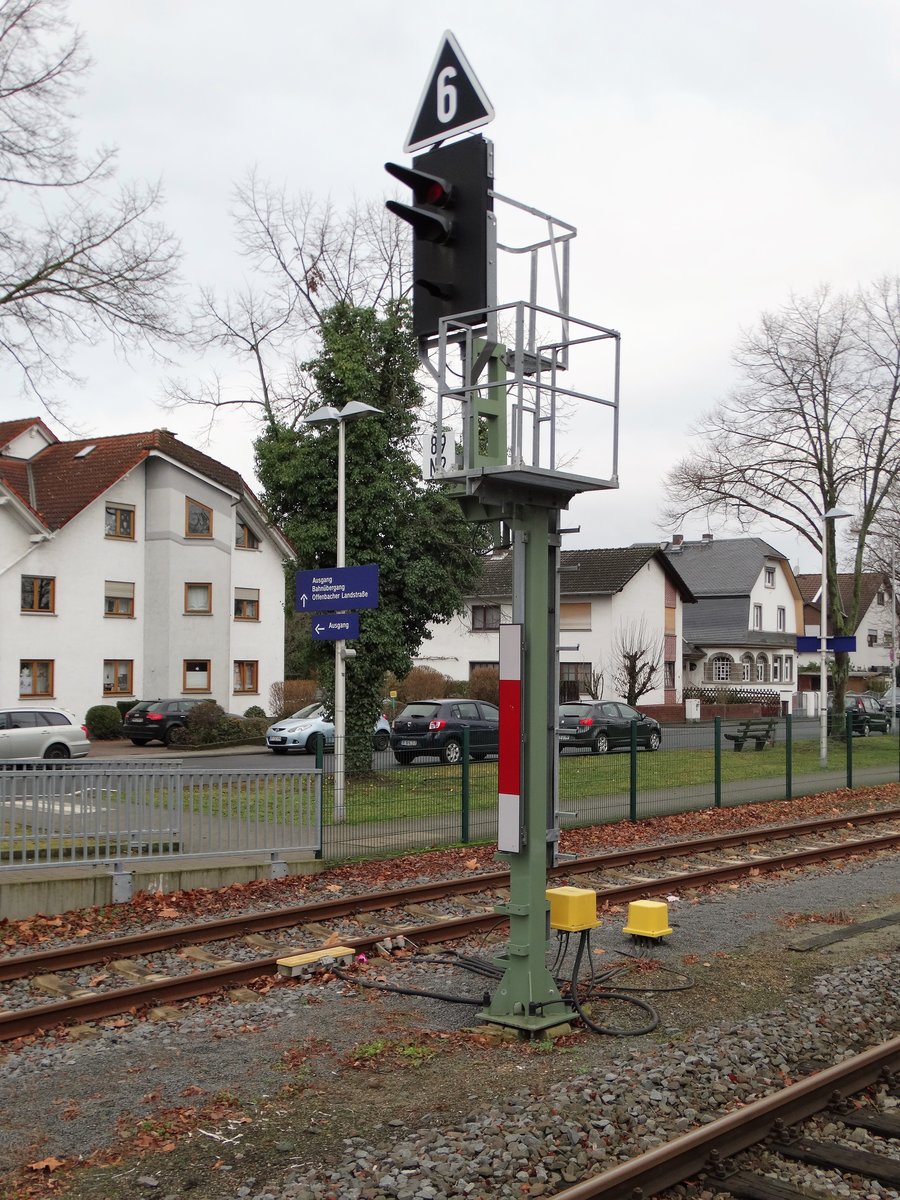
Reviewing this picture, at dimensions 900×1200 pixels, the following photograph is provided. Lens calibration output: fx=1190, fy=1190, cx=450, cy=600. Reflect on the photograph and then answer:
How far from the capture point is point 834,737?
2662 cm

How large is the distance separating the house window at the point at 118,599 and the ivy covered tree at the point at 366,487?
1837cm

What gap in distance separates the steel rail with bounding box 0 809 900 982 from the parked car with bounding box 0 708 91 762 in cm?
1788


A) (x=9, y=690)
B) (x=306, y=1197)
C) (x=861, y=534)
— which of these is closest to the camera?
(x=306, y=1197)

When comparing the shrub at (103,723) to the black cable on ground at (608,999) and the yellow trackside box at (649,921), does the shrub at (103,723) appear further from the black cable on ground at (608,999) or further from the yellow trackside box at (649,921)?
the black cable on ground at (608,999)

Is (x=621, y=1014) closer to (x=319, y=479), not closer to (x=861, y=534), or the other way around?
(x=319, y=479)

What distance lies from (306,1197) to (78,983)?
457 centimetres

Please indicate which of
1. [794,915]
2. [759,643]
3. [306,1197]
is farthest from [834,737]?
[759,643]

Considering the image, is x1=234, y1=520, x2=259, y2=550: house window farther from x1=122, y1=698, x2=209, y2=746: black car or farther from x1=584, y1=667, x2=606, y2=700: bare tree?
x1=584, y1=667, x2=606, y2=700: bare tree

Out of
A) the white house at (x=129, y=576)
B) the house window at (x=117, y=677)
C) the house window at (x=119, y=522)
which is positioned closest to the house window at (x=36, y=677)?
the white house at (x=129, y=576)

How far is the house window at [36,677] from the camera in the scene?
37.5 m

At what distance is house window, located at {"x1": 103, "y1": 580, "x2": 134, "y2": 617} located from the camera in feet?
133

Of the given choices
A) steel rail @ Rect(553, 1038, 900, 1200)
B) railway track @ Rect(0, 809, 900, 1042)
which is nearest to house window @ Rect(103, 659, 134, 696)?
railway track @ Rect(0, 809, 900, 1042)

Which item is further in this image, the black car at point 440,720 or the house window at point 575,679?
the house window at point 575,679

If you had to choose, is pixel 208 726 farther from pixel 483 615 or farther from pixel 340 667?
pixel 483 615
